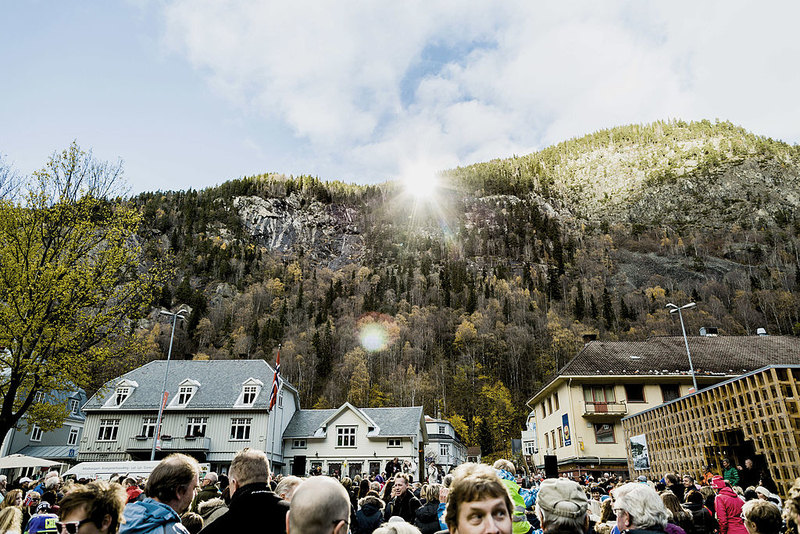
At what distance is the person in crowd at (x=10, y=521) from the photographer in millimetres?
4035

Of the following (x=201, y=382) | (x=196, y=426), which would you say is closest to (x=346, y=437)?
(x=196, y=426)

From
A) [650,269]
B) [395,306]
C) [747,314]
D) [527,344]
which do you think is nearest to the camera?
[527,344]

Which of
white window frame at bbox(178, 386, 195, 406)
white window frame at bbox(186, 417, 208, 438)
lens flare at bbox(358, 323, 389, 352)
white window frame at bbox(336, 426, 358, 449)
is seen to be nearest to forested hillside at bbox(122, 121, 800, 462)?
lens flare at bbox(358, 323, 389, 352)

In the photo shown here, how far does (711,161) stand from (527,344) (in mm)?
137191

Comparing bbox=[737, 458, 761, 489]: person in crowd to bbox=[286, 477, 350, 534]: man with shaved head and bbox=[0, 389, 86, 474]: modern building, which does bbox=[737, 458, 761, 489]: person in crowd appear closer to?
bbox=[286, 477, 350, 534]: man with shaved head

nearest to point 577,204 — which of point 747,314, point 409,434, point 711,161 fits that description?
point 711,161

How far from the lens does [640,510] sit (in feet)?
12.5

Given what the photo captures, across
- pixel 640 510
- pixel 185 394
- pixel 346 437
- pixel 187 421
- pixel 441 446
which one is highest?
pixel 185 394

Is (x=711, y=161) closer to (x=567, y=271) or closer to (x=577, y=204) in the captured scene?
(x=577, y=204)

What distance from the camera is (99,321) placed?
15109mm

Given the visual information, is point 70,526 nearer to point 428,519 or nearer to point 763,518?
point 428,519

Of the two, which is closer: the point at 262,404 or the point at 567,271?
the point at 262,404

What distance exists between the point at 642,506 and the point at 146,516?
3851mm

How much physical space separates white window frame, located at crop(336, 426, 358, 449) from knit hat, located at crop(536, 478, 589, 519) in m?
40.6
